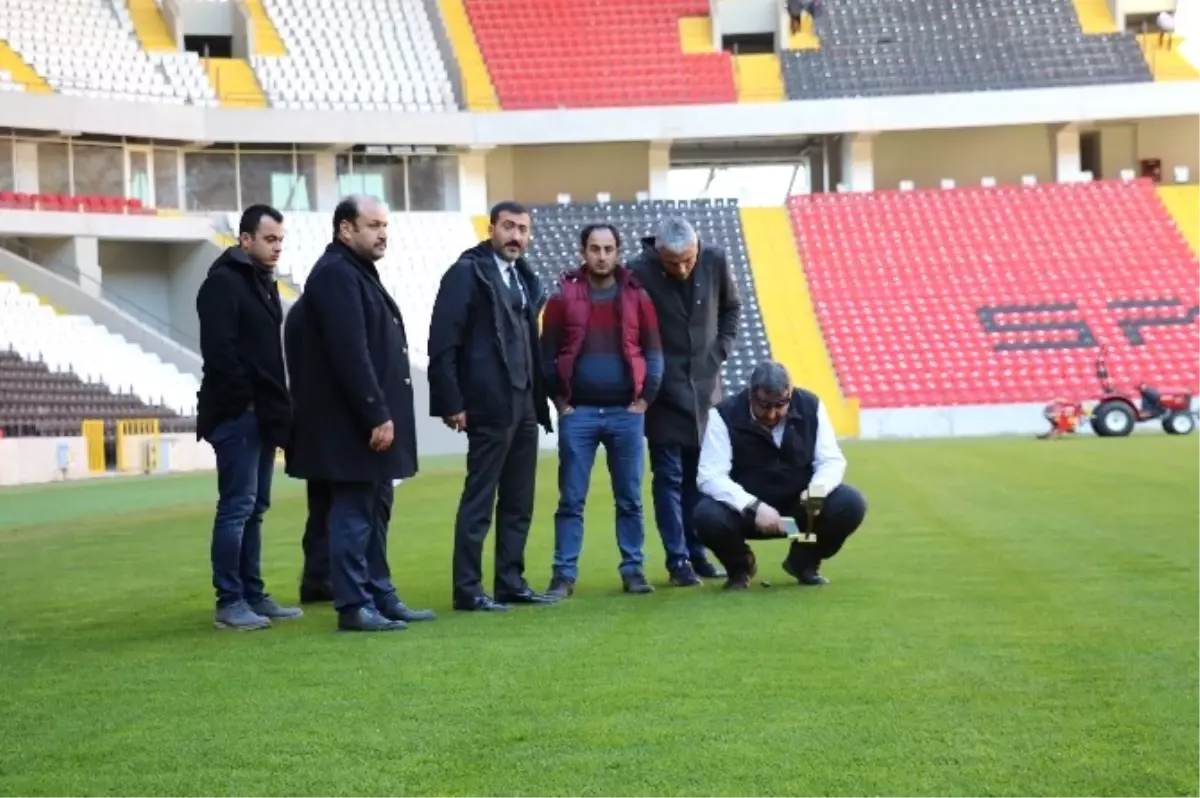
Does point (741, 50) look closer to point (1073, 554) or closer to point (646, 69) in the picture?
point (646, 69)

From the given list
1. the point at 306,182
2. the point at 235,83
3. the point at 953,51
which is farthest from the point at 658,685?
the point at 953,51

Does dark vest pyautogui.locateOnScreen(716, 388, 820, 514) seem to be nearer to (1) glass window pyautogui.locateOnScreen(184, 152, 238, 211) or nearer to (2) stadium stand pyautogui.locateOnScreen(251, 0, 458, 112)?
(1) glass window pyautogui.locateOnScreen(184, 152, 238, 211)

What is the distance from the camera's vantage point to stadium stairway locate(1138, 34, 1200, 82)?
4931cm

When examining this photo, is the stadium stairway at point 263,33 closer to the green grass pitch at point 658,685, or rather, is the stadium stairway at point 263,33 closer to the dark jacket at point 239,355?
the green grass pitch at point 658,685

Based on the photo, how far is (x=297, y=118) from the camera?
45469 millimetres

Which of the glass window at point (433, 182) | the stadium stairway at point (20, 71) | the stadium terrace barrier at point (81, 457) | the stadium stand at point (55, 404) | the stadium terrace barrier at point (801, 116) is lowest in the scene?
the stadium terrace barrier at point (81, 457)

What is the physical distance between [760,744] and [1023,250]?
41.4 meters

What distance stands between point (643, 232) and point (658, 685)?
39583mm

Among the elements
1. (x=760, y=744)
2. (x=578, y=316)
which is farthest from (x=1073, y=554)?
(x=760, y=744)

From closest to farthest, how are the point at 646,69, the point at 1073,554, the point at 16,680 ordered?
the point at 16,680 → the point at 1073,554 → the point at 646,69

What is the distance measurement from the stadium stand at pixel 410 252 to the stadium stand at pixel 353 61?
3.06 metres

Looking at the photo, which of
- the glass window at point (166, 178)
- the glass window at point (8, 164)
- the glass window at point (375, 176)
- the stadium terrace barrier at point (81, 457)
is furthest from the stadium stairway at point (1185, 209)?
the glass window at point (8, 164)

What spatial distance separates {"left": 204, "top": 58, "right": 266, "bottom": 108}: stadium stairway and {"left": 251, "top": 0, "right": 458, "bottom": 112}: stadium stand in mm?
268

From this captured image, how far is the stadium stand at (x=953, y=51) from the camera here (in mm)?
48750
